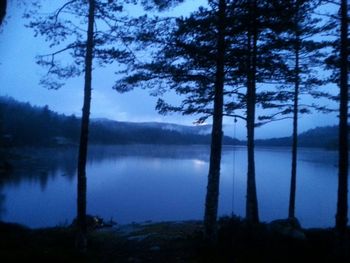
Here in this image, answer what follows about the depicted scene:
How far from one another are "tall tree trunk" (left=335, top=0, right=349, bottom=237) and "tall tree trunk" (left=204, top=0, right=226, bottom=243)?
285 cm

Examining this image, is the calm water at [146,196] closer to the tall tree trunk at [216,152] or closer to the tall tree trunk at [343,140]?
the tall tree trunk at [216,152]

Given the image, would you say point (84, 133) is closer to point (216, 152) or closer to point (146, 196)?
point (216, 152)

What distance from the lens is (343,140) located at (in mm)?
7988

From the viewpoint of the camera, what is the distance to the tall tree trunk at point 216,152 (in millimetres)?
8078

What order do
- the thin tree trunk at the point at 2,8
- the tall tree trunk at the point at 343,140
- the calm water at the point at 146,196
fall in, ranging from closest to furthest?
the thin tree trunk at the point at 2,8 → the tall tree trunk at the point at 343,140 → the calm water at the point at 146,196

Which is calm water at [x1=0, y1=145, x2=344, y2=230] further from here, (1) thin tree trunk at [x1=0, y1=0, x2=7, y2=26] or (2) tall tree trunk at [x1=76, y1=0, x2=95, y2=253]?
(1) thin tree trunk at [x1=0, y1=0, x2=7, y2=26]

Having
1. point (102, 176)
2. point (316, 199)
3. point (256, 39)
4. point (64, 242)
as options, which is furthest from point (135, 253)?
point (102, 176)

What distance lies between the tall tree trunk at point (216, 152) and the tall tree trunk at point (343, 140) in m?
2.85

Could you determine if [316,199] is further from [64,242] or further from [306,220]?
[64,242]

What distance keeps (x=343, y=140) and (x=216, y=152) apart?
302 cm

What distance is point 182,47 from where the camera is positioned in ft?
27.6

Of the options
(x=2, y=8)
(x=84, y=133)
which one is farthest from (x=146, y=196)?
(x=2, y=8)

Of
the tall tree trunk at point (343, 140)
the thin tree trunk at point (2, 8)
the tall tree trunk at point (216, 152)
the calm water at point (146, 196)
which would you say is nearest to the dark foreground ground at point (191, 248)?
the tall tree trunk at point (216, 152)

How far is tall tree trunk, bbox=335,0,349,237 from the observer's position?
786 cm
